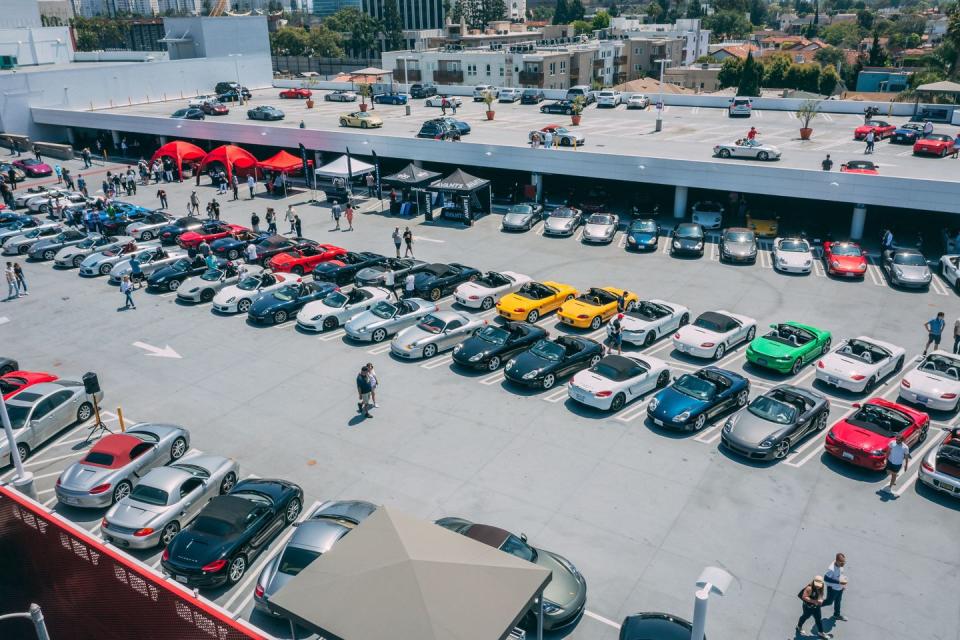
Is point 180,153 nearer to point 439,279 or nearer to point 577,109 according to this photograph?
point 577,109

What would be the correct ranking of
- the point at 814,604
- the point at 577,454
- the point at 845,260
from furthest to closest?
the point at 845,260, the point at 577,454, the point at 814,604

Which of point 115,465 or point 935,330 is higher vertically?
point 935,330

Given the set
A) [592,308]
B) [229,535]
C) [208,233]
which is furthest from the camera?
[208,233]

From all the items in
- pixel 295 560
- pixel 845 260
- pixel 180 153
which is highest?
pixel 180 153

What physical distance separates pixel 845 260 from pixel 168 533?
2740 cm

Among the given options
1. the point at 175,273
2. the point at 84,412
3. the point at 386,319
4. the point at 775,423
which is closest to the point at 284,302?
the point at 386,319

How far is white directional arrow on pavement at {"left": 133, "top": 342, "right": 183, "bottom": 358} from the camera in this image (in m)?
23.7

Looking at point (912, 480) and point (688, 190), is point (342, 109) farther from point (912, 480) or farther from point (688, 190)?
point (912, 480)

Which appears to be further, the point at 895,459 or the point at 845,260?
the point at 845,260

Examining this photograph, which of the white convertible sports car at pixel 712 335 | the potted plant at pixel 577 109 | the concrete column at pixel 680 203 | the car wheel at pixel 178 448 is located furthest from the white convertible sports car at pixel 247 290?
the potted plant at pixel 577 109

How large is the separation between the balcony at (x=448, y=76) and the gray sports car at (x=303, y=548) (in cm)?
8403

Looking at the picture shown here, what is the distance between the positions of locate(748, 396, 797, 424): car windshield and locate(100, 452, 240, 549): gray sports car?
12.8 metres

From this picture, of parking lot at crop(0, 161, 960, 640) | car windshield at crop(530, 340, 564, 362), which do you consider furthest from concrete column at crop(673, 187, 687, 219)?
car windshield at crop(530, 340, 564, 362)

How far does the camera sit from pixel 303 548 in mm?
12891
